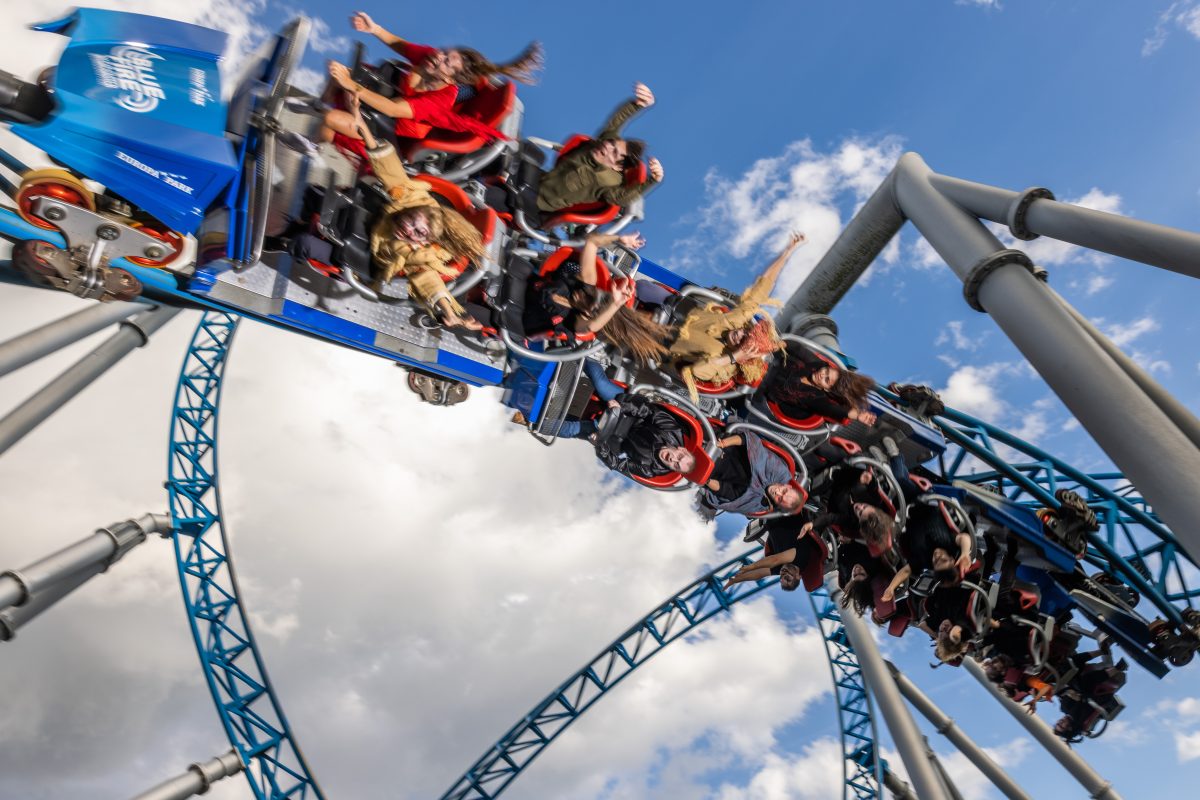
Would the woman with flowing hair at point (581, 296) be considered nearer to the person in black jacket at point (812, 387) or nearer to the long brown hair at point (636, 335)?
the long brown hair at point (636, 335)

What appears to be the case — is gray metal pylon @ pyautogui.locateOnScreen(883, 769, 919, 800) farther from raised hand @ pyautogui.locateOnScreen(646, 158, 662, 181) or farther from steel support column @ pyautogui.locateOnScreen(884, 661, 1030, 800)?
raised hand @ pyautogui.locateOnScreen(646, 158, 662, 181)

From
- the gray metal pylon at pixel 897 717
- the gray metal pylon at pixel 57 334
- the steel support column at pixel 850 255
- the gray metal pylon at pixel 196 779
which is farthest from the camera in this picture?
the gray metal pylon at pixel 897 717

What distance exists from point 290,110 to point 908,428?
4759 mm

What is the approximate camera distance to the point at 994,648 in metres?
6.32

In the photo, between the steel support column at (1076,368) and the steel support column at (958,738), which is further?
the steel support column at (958,738)

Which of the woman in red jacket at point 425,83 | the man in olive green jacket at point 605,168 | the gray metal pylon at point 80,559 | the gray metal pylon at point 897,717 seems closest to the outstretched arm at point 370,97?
the woman in red jacket at point 425,83

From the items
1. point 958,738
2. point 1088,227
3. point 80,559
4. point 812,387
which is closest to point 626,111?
point 812,387

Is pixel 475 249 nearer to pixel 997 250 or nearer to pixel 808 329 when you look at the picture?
pixel 997 250

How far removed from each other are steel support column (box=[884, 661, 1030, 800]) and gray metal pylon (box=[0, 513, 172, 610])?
1059 centimetres

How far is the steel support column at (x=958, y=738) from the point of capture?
10.4 m

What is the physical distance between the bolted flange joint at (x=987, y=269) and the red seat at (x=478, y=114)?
318cm

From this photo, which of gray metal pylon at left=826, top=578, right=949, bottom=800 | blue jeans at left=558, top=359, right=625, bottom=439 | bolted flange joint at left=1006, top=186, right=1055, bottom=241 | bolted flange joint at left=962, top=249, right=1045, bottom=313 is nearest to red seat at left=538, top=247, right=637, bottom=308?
blue jeans at left=558, top=359, right=625, bottom=439

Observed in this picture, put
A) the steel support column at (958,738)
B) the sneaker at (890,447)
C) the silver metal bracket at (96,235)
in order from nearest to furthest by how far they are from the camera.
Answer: the silver metal bracket at (96,235)
the sneaker at (890,447)
the steel support column at (958,738)

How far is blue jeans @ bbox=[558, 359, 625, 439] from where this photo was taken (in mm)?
4863
